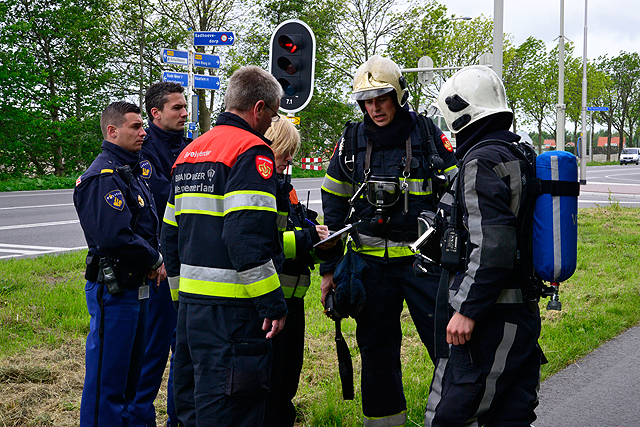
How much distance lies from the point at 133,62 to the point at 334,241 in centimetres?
2792

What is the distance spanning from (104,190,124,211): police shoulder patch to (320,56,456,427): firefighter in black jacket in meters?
1.47

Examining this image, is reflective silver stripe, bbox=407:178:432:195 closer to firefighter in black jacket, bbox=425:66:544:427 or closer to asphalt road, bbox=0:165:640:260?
firefighter in black jacket, bbox=425:66:544:427

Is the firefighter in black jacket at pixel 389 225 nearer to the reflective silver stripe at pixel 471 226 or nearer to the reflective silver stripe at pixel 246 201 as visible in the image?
the reflective silver stripe at pixel 471 226

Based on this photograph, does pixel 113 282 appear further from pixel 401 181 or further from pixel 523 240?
pixel 523 240

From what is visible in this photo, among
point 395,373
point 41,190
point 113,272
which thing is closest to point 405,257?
point 395,373

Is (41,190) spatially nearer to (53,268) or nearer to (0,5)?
(0,5)

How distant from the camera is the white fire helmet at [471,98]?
2.58 meters

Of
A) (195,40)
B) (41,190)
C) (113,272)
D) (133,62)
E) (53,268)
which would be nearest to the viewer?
(113,272)

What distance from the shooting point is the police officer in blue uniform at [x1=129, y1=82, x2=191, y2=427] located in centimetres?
355

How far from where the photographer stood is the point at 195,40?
11.4m

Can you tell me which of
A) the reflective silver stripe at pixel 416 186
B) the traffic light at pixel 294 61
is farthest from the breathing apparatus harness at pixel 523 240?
the traffic light at pixel 294 61

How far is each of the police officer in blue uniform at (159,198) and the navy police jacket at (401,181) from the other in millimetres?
1165

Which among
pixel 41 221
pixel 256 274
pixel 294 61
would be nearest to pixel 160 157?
pixel 256 274

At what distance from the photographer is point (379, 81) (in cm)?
349
